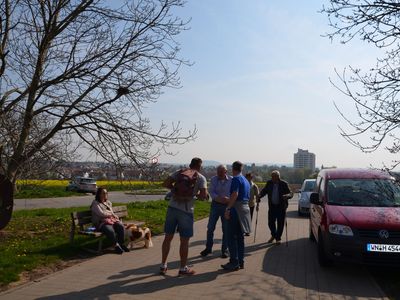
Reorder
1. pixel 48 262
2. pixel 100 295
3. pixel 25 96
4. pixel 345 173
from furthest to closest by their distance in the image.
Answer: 1. pixel 25 96
2. pixel 345 173
3. pixel 48 262
4. pixel 100 295

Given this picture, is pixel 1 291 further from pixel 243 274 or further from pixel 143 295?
pixel 243 274

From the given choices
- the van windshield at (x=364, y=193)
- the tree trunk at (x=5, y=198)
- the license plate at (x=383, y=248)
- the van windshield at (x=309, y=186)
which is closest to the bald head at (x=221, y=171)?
the van windshield at (x=364, y=193)

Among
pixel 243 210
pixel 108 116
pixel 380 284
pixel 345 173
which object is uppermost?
pixel 108 116

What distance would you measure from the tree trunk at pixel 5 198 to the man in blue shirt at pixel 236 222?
4305 mm

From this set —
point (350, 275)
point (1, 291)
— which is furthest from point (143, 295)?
point (350, 275)

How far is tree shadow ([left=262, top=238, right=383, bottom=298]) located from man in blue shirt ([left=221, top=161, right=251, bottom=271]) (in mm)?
543

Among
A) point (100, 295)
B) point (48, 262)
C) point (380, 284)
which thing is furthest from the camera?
point (48, 262)

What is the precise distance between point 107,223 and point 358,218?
15.8 ft

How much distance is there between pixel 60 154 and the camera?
10180mm

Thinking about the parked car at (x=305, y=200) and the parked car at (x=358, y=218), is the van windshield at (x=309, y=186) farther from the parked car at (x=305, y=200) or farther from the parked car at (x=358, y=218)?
the parked car at (x=358, y=218)

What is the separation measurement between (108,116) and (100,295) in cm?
529

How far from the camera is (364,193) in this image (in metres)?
8.76

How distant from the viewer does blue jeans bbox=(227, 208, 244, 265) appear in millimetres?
7941

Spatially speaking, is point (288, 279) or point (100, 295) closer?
point (100, 295)
